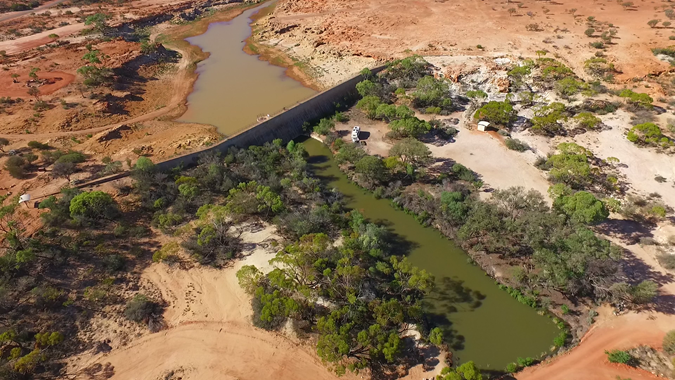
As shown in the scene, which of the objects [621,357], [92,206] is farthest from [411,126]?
[92,206]

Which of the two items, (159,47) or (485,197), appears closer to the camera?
(485,197)

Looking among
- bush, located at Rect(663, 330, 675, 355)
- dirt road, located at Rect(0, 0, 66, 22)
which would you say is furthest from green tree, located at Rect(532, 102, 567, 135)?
dirt road, located at Rect(0, 0, 66, 22)

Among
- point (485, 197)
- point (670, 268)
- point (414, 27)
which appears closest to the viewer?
point (670, 268)

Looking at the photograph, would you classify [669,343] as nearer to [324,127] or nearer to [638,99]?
[638,99]

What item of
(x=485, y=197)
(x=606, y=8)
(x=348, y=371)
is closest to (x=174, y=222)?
(x=348, y=371)

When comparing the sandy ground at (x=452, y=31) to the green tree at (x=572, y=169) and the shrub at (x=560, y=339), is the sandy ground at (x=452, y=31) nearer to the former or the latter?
the green tree at (x=572, y=169)

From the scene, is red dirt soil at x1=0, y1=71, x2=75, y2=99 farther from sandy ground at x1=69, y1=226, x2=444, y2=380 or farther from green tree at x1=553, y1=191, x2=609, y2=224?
green tree at x1=553, y1=191, x2=609, y2=224

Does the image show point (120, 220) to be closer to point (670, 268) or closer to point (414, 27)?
point (670, 268)

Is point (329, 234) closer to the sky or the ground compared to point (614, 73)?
closer to the ground

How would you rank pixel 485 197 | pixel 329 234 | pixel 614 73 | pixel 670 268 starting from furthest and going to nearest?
pixel 614 73 → pixel 485 197 → pixel 329 234 → pixel 670 268
